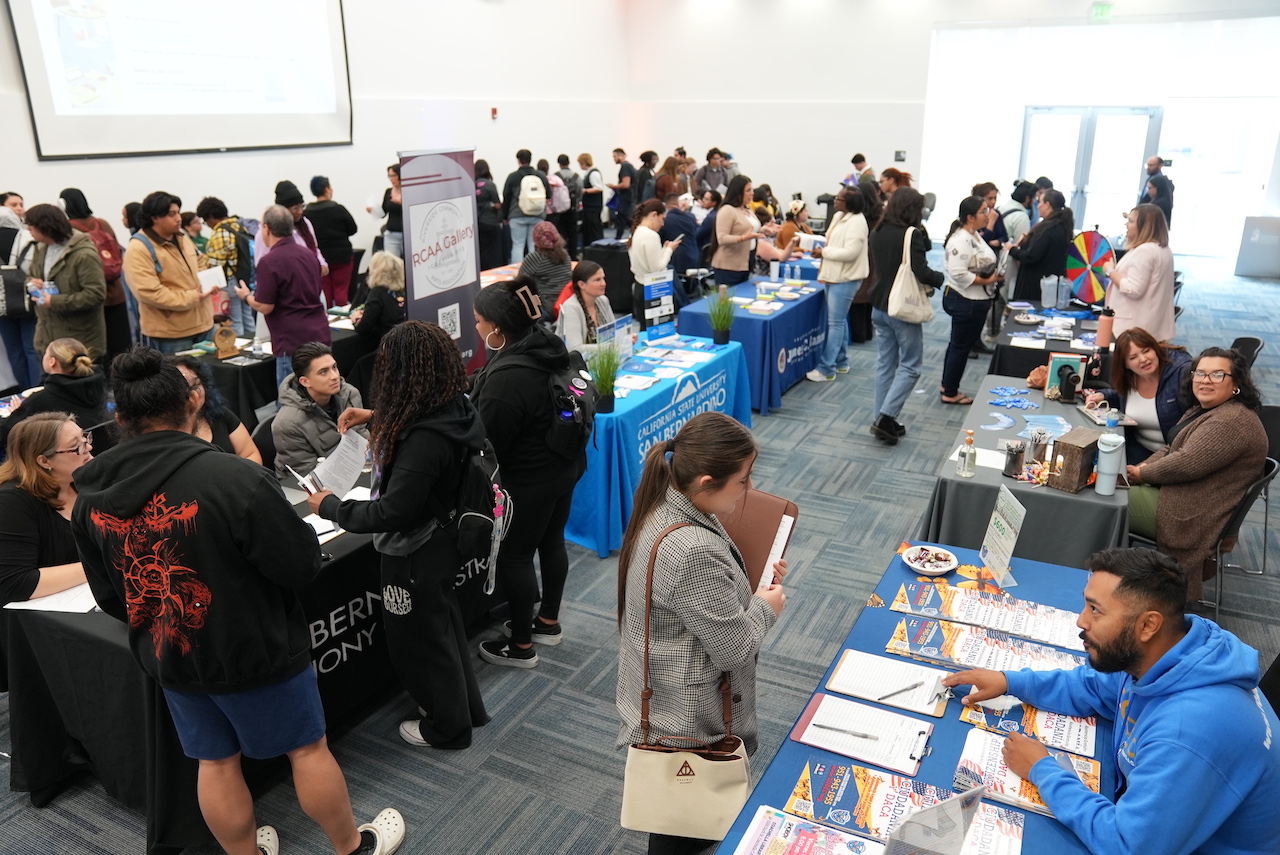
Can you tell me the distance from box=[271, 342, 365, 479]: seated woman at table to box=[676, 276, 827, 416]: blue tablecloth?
3.00 meters

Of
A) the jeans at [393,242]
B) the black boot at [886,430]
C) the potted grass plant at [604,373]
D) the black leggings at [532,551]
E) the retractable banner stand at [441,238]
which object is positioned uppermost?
the retractable banner stand at [441,238]

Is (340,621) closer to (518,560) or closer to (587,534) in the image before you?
(518,560)

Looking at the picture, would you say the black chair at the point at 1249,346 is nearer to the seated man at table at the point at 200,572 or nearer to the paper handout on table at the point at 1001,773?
the paper handout on table at the point at 1001,773

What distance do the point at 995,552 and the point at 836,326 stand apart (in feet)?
14.2

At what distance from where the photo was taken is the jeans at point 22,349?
18.1 ft

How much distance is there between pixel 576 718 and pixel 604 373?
154 centimetres

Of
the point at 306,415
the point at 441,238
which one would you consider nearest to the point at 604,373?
the point at 441,238

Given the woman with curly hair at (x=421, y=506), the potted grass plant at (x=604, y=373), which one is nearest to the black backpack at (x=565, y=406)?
the woman with curly hair at (x=421, y=506)

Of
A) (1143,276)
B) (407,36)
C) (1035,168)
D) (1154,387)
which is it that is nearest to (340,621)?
(1154,387)

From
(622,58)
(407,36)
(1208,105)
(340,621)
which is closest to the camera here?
(340,621)

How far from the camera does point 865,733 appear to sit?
180cm

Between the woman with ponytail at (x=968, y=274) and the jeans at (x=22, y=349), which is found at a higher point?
the woman with ponytail at (x=968, y=274)

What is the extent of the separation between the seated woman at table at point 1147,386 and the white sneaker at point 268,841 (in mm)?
3410

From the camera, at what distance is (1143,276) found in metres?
4.57
